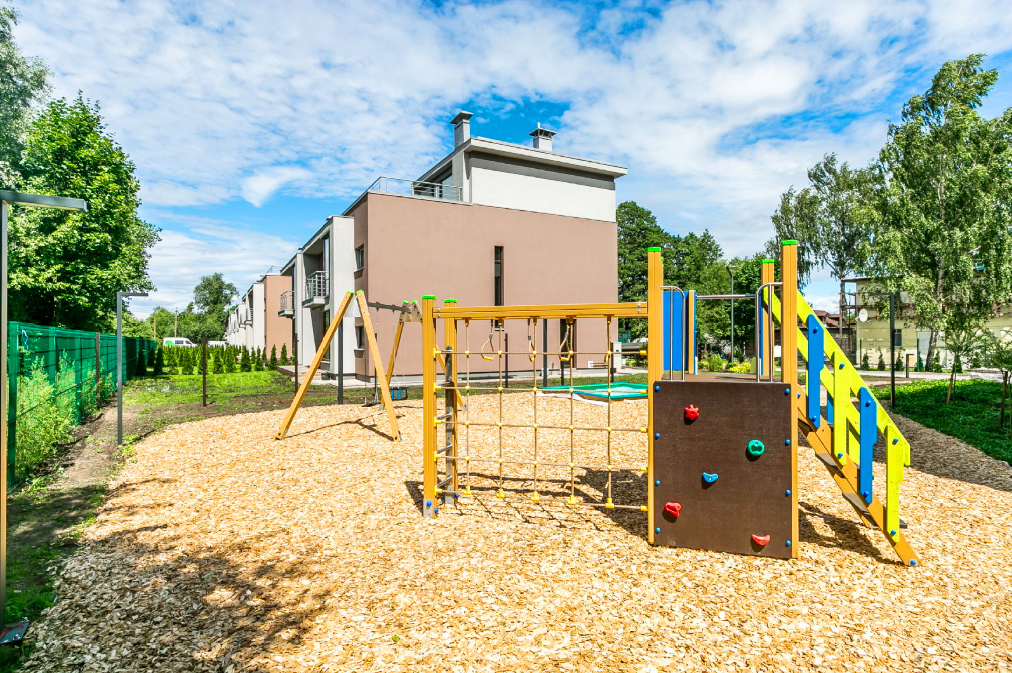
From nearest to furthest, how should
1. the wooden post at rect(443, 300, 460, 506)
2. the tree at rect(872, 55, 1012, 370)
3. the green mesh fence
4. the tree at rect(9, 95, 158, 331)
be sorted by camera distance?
the wooden post at rect(443, 300, 460, 506) → the green mesh fence → the tree at rect(9, 95, 158, 331) → the tree at rect(872, 55, 1012, 370)

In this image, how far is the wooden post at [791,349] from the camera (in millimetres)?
4172

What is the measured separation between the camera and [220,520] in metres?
5.36

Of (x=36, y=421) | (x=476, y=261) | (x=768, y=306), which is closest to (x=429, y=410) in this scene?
(x=768, y=306)

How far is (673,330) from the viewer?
4.87 meters

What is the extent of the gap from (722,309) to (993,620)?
39.2m

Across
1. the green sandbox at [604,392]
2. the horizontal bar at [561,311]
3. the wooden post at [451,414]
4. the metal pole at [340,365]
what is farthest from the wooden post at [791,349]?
the metal pole at [340,365]

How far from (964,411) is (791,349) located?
411 inches

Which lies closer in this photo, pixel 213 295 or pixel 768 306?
pixel 768 306

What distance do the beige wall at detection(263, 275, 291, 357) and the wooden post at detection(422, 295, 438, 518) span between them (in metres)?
33.5

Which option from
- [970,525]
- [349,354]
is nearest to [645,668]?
[970,525]

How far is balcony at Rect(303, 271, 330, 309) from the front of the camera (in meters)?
24.7

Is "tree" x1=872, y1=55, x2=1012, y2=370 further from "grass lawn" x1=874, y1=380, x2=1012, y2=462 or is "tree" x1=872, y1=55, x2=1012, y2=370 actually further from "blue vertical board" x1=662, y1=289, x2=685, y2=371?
"blue vertical board" x1=662, y1=289, x2=685, y2=371

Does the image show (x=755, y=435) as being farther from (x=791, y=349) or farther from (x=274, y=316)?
(x=274, y=316)

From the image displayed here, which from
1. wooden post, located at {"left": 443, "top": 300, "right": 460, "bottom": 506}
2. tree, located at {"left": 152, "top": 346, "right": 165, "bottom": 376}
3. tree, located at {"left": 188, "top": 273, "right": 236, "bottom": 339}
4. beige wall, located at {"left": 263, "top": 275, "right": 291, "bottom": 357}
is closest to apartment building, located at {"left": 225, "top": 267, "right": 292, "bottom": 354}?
beige wall, located at {"left": 263, "top": 275, "right": 291, "bottom": 357}
